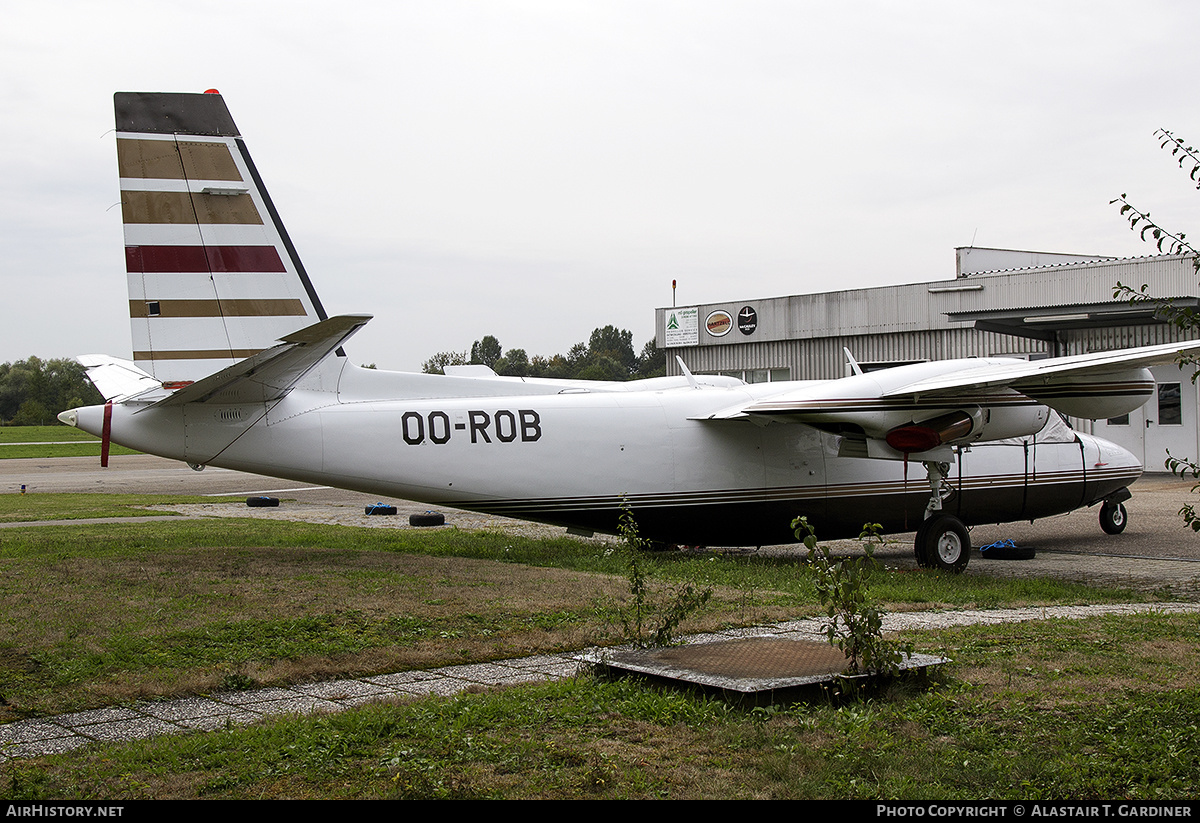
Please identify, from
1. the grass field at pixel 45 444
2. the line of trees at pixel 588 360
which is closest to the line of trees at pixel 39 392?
the grass field at pixel 45 444

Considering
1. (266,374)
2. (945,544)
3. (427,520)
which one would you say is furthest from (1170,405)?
(266,374)

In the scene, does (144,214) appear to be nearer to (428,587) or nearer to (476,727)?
(428,587)

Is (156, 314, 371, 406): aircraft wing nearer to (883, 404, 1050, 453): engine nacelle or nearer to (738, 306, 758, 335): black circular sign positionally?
(883, 404, 1050, 453): engine nacelle

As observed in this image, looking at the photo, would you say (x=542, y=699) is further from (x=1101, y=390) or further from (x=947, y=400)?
(x=1101, y=390)

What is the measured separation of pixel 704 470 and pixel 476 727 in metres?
8.68

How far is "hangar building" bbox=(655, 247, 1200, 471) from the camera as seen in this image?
29359 mm

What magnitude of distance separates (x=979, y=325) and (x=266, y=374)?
22.8 meters

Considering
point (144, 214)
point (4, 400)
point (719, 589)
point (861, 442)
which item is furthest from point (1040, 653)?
point (4, 400)

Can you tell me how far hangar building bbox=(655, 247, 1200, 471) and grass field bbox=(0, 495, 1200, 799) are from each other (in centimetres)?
2044

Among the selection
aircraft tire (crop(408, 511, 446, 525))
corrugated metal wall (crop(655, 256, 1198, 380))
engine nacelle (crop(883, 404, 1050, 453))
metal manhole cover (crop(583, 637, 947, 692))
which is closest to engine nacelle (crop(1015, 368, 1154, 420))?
engine nacelle (crop(883, 404, 1050, 453))

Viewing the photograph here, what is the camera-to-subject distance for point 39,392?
91875 mm

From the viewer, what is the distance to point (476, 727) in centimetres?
567

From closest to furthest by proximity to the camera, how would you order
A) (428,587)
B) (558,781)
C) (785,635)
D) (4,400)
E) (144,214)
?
(558,781) → (785,635) → (428,587) → (144,214) → (4,400)

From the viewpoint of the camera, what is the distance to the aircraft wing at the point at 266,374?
9711 mm
